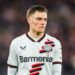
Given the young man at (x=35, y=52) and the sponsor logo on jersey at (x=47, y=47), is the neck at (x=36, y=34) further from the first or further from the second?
the sponsor logo on jersey at (x=47, y=47)

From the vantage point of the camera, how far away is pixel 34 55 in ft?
13.9

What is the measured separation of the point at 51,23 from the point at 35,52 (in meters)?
6.13

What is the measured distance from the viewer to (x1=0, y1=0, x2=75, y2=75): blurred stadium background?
9383 mm

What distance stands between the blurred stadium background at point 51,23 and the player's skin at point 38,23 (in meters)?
4.78

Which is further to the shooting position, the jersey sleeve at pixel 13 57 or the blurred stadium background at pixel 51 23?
the blurred stadium background at pixel 51 23

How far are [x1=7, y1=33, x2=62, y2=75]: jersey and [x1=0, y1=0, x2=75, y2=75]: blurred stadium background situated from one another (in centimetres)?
467

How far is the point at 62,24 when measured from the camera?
10.5 metres

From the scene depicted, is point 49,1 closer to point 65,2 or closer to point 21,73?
point 65,2

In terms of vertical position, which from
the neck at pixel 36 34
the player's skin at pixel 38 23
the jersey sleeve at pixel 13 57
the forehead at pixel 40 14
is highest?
the forehead at pixel 40 14

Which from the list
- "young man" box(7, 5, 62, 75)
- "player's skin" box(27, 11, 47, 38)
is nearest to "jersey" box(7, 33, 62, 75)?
"young man" box(7, 5, 62, 75)

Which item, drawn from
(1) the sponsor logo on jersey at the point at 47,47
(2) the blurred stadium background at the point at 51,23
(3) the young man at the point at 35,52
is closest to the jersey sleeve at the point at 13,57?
(3) the young man at the point at 35,52

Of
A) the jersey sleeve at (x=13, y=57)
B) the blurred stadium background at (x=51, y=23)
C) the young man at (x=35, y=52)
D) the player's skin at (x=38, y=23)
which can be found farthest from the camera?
the blurred stadium background at (x=51, y=23)

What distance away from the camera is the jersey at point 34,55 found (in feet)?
13.9

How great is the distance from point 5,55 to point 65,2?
325 cm
